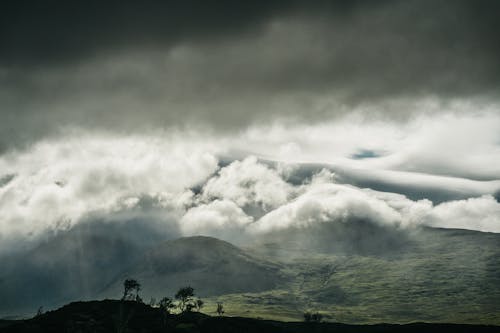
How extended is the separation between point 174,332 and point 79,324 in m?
41.4

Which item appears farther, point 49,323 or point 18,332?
point 49,323

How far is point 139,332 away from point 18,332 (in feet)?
155

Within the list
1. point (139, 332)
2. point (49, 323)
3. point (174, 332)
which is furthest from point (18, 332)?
point (174, 332)

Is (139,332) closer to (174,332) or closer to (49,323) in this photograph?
(174,332)

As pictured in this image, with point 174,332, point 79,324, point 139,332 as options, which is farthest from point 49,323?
point 174,332

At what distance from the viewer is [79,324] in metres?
197

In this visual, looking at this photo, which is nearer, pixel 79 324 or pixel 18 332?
pixel 18 332

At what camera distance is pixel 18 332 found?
18012 centimetres

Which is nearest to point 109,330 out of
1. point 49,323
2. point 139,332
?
point 139,332

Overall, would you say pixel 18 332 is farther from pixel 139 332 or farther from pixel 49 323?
pixel 139 332

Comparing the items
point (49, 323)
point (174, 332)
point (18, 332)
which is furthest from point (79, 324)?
point (174, 332)

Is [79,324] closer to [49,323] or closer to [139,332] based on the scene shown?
[49,323]

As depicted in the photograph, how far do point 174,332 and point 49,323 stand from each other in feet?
176

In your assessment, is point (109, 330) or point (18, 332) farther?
point (109, 330)
